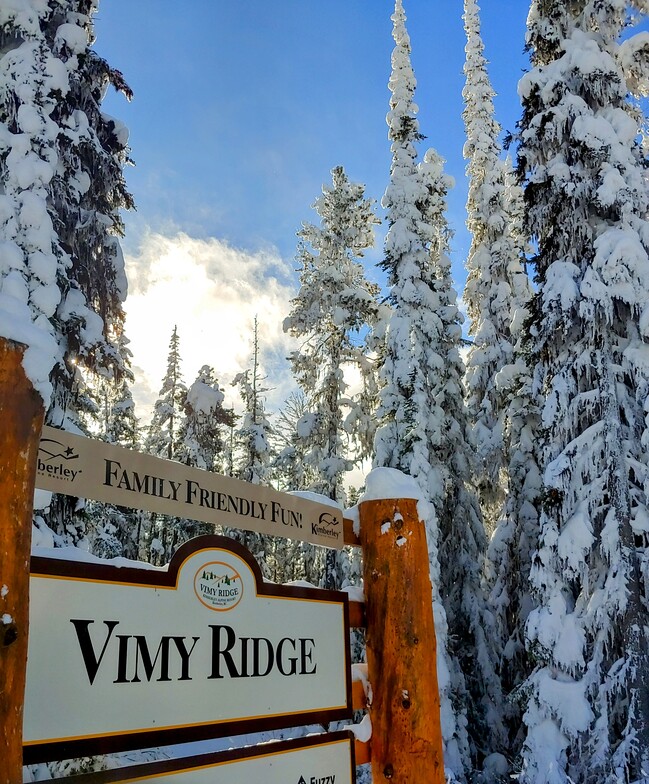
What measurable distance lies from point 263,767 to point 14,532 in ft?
5.18

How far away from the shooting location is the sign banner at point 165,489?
2.27 meters

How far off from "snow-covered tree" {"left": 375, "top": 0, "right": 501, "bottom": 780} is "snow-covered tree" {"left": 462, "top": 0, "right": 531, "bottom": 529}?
0.79 meters

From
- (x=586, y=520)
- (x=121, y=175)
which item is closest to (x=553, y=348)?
(x=586, y=520)

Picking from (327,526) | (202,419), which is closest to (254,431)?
(202,419)

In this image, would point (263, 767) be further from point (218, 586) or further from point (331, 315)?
point (331, 315)

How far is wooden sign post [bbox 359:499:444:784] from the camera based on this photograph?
3.04m

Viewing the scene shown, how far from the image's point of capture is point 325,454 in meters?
17.3

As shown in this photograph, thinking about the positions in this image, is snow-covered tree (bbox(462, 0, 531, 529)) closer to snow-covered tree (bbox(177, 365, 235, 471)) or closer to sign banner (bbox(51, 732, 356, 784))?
snow-covered tree (bbox(177, 365, 235, 471))

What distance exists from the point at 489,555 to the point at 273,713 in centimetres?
1480

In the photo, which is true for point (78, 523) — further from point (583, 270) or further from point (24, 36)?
point (583, 270)

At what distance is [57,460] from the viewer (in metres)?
2.26

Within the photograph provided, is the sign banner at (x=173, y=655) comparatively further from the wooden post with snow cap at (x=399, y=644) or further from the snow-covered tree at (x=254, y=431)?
the snow-covered tree at (x=254, y=431)

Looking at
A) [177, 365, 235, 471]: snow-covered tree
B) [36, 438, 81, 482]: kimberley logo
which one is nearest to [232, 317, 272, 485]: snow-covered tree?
[177, 365, 235, 471]: snow-covered tree

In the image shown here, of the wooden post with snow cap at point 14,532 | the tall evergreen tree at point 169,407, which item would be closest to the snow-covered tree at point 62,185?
the wooden post with snow cap at point 14,532
